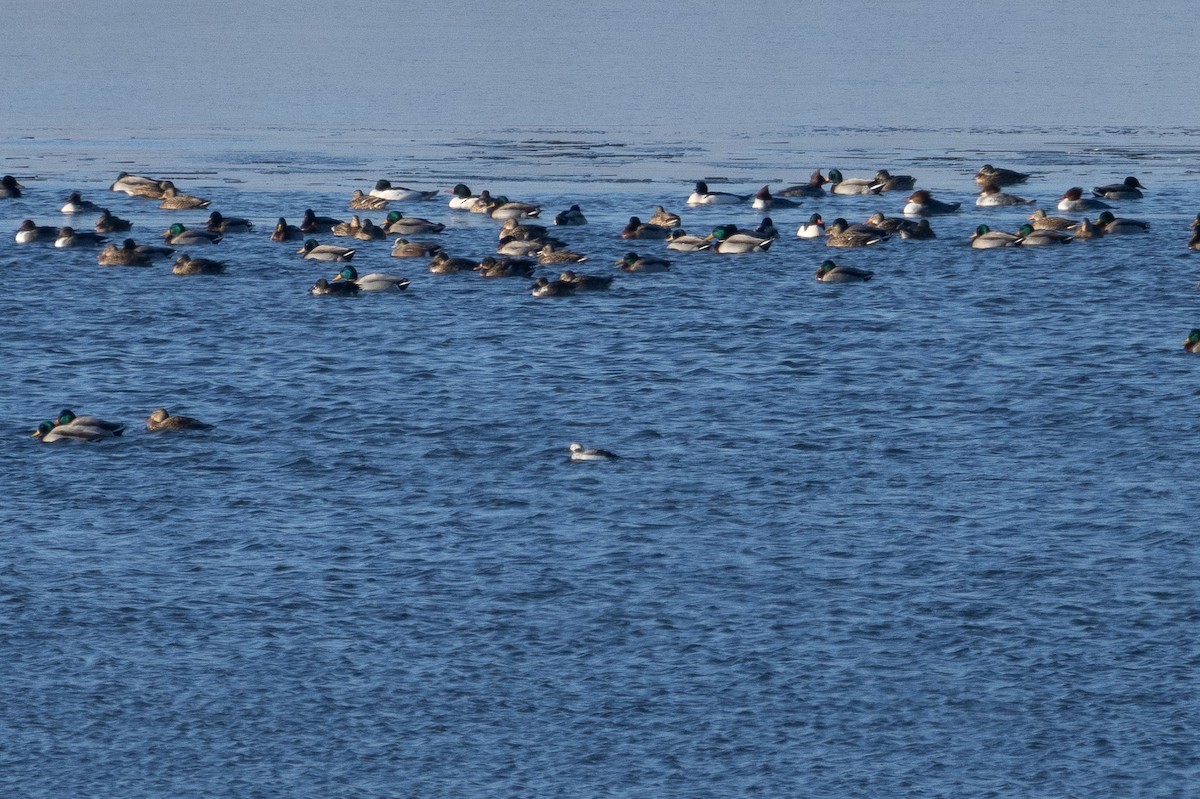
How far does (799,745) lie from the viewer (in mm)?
17766

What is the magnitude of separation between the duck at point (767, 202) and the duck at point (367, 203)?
8.87 m

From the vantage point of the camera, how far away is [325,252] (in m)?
42.2

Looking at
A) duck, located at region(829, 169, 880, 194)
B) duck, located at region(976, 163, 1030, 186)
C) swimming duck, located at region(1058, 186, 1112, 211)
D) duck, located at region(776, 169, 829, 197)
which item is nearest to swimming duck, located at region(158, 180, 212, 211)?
duck, located at region(776, 169, 829, 197)

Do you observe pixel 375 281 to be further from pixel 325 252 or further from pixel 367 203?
pixel 367 203

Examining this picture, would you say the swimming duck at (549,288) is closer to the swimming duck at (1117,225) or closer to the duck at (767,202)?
the duck at (767,202)

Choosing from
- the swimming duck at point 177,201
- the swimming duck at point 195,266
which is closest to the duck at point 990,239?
the swimming duck at point 195,266

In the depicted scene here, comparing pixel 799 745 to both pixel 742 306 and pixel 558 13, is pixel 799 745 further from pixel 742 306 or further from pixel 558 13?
pixel 558 13

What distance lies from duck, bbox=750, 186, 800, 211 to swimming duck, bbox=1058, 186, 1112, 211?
20.9 ft

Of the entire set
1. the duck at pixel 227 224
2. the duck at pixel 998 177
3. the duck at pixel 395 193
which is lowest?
the duck at pixel 227 224

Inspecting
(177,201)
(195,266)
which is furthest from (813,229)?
(177,201)

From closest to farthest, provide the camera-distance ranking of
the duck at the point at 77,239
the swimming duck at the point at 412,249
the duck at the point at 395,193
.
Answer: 1. the swimming duck at the point at 412,249
2. the duck at the point at 77,239
3. the duck at the point at 395,193

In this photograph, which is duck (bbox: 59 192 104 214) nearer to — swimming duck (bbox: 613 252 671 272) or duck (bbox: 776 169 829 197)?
swimming duck (bbox: 613 252 671 272)

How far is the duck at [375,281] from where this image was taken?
1560 inches

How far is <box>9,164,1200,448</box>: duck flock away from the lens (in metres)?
40.9
